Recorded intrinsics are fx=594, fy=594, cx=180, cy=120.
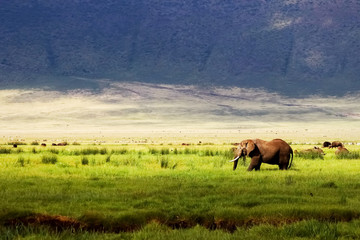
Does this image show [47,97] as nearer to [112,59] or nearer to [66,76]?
[66,76]

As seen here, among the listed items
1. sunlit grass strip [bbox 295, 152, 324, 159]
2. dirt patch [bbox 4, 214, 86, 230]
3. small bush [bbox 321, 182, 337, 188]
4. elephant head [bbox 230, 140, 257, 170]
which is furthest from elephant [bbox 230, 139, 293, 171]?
dirt patch [bbox 4, 214, 86, 230]

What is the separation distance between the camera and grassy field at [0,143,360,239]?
28.2 feet

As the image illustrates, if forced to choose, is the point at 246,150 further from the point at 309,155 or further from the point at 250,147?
the point at 309,155

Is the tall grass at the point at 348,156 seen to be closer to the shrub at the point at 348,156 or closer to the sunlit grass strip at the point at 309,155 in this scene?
the shrub at the point at 348,156

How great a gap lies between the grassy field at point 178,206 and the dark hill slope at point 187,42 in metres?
91.9

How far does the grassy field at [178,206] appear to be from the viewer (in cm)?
859

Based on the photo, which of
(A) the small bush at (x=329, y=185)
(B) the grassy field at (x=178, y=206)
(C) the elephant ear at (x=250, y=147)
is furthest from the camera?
(C) the elephant ear at (x=250, y=147)

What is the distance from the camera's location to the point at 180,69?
4466 inches

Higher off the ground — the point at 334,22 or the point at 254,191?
the point at 334,22

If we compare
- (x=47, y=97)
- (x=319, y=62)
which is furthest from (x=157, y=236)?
(x=319, y=62)

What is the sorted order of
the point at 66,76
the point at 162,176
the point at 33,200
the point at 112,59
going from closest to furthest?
the point at 33,200, the point at 162,176, the point at 66,76, the point at 112,59

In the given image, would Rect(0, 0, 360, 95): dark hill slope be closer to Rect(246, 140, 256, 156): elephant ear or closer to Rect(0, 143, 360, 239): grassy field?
Rect(246, 140, 256, 156): elephant ear

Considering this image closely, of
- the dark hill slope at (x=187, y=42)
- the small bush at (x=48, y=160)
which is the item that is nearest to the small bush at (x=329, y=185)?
the small bush at (x=48, y=160)

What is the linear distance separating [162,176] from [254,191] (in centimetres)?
354
